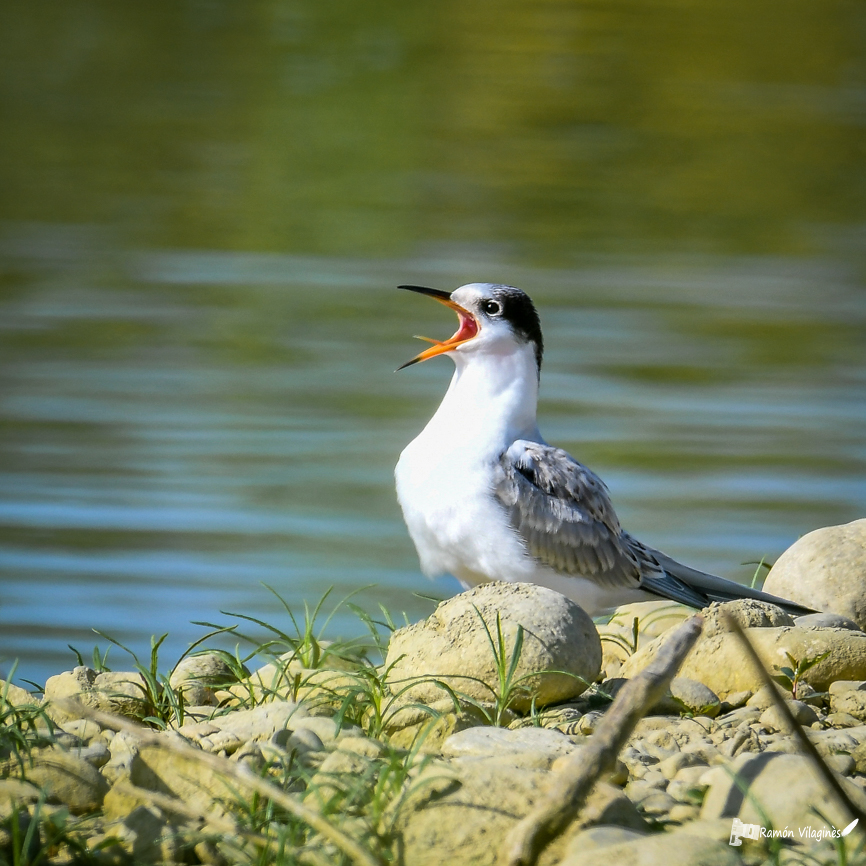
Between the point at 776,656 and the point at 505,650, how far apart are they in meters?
0.68

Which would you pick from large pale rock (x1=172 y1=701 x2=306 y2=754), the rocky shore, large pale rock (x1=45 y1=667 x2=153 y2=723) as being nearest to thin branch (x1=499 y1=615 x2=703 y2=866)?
the rocky shore

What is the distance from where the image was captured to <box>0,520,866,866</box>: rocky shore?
7.10 feet

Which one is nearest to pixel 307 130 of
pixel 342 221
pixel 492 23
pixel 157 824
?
pixel 342 221

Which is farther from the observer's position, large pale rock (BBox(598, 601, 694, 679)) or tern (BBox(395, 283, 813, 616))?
tern (BBox(395, 283, 813, 616))

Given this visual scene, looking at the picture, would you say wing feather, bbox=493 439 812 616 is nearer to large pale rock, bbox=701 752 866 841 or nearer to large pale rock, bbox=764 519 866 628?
large pale rock, bbox=764 519 866 628

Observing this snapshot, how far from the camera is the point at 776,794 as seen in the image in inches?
88.4

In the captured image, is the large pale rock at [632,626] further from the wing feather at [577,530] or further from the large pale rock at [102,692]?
the large pale rock at [102,692]

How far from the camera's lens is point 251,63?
91.5 feet

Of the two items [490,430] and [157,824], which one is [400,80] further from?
[157,824]

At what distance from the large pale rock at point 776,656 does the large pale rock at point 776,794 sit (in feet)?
2.11

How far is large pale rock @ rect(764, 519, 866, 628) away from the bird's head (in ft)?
3.41

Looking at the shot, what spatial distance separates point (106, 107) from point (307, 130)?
4.47m

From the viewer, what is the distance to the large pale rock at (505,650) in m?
2.83

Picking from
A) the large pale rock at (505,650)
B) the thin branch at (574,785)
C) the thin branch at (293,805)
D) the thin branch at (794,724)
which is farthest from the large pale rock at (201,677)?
the thin branch at (794,724)
